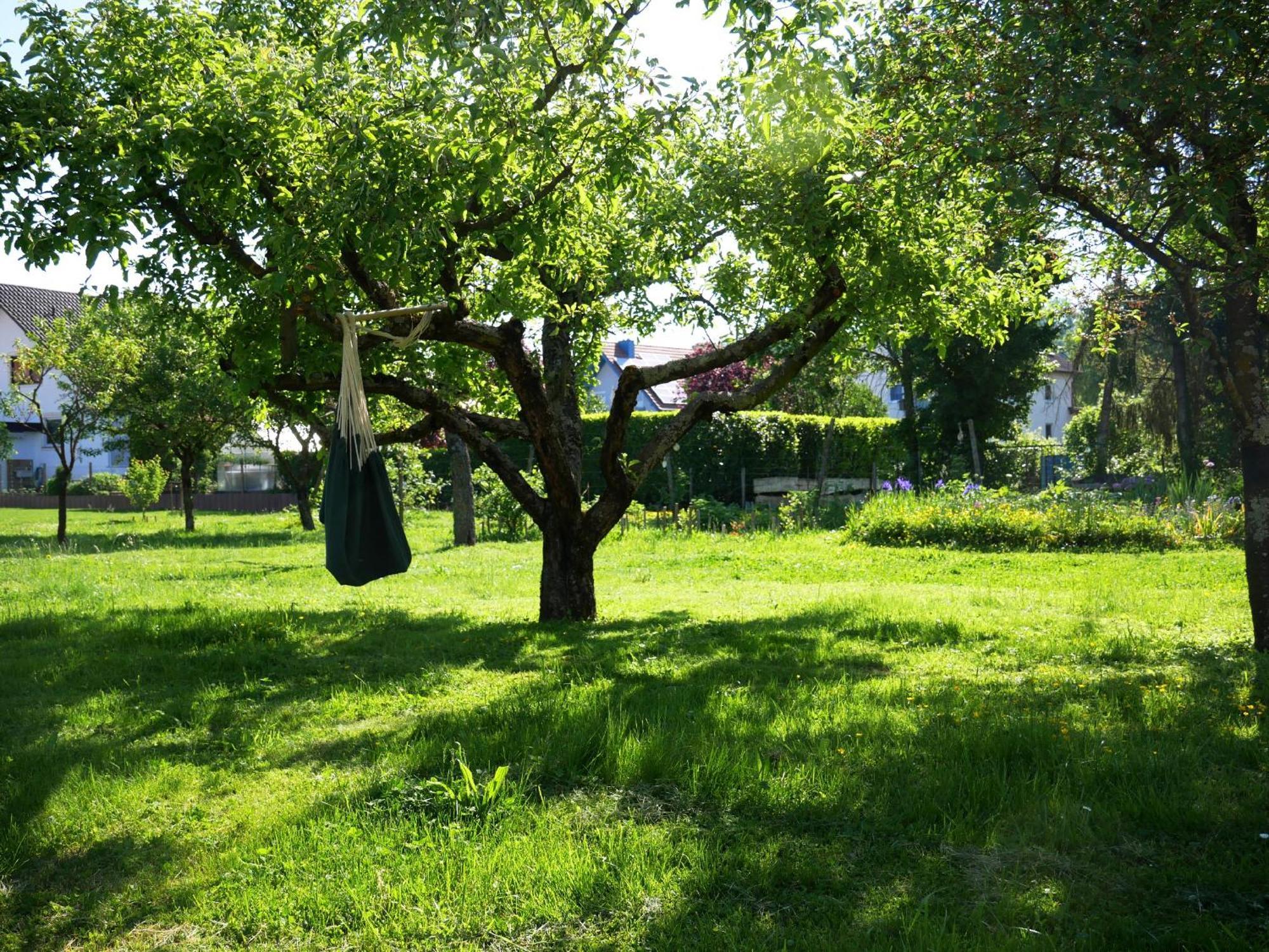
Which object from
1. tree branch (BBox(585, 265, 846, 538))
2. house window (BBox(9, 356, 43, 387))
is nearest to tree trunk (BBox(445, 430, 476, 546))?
tree branch (BBox(585, 265, 846, 538))

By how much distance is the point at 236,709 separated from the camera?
6.04 meters

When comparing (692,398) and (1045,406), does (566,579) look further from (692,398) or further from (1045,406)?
(1045,406)

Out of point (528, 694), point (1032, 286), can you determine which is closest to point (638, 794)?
point (528, 694)

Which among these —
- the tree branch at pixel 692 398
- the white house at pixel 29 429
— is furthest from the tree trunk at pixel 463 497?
the white house at pixel 29 429

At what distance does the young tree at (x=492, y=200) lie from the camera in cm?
625

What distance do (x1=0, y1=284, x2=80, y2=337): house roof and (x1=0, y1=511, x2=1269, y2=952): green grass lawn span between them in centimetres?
4132

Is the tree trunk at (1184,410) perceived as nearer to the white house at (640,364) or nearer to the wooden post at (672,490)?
the wooden post at (672,490)

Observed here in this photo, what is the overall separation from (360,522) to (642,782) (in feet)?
6.92

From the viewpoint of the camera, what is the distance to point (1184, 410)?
1029 inches

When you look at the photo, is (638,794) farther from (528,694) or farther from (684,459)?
(684,459)

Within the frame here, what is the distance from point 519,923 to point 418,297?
5.81 metres

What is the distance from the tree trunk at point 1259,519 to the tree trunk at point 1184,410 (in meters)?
19.8

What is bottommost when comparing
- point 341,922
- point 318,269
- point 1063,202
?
point 341,922

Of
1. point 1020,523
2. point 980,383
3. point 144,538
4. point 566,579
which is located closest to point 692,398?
point 566,579
